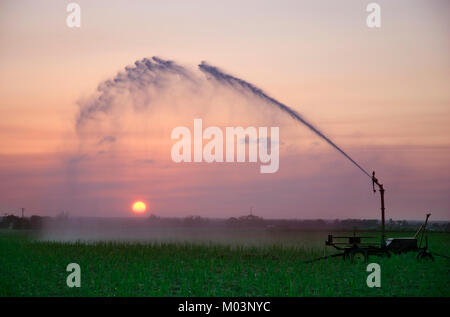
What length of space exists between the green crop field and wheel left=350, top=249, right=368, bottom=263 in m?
0.63

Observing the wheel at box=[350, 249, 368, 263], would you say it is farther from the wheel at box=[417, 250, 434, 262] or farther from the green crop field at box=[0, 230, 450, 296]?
the wheel at box=[417, 250, 434, 262]

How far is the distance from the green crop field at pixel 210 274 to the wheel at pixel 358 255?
0.63 metres

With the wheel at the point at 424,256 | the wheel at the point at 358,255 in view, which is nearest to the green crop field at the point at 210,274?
the wheel at the point at 424,256

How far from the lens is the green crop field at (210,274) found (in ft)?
70.8

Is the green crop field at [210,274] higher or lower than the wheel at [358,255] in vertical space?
lower

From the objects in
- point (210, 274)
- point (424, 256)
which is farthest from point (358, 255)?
point (210, 274)

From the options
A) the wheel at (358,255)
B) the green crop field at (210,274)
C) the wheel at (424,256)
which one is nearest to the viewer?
the green crop field at (210,274)

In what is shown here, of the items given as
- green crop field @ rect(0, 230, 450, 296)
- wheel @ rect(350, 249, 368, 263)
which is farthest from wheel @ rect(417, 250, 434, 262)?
wheel @ rect(350, 249, 368, 263)

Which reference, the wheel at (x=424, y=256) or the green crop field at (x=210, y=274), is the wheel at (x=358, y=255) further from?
the wheel at (x=424, y=256)

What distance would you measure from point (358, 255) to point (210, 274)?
26.5 ft

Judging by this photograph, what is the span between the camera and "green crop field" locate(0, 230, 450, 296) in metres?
21.6
